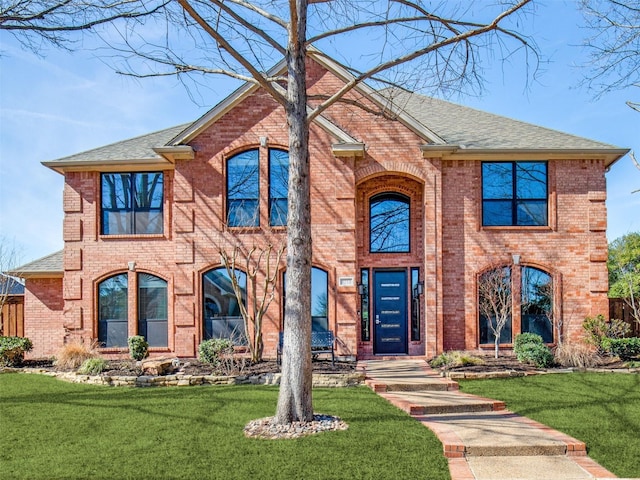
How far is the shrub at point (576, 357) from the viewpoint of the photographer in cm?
1238

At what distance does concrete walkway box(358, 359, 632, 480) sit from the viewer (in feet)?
19.3

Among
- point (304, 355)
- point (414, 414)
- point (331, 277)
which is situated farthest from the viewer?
point (331, 277)

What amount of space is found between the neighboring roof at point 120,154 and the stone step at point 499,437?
1049 cm

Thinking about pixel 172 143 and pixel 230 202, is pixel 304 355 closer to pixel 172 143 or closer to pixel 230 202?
pixel 230 202

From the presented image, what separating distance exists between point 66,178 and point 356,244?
8.74 metres

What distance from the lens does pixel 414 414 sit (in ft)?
27.6

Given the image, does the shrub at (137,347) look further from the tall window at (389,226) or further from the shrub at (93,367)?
the tall window at (389,226)

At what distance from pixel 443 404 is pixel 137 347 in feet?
28.3

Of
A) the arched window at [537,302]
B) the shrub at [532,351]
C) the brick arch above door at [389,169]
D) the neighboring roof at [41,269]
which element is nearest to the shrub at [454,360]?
the shrub at [532,351]

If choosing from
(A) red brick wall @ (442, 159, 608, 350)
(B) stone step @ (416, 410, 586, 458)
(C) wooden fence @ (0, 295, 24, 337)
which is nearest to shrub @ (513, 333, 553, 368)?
(A) red brick wall @ (442, 159, 608, 350)

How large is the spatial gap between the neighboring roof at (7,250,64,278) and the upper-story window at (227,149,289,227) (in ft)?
20.0

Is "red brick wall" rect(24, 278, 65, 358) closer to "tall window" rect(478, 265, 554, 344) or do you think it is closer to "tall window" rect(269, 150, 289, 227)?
"tall window" rect(269, 150, 289, 227)

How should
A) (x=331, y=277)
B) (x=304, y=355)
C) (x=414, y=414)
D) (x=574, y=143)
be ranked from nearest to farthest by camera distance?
(x=304, y=355)
(x=414, y=414)
(x=331, y=277)
(x=574, y=143)

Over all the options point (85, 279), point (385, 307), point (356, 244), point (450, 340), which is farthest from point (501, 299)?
point (85, 279)
